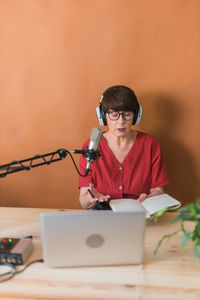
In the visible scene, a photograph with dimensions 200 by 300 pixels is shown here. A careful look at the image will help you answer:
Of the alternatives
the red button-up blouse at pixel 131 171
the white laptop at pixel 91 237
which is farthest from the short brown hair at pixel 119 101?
the white laptop at pixel 91 237

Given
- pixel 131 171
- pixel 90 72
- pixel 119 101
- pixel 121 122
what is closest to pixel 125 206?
pixel 131 171

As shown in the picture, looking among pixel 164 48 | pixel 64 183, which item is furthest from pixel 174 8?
pixel 64 183

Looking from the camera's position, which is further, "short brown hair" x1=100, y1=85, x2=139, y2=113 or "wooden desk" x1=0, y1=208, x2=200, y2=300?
"short brown hair" x1=100, y1=85, x2=139, y2=113

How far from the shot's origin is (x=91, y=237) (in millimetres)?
1009

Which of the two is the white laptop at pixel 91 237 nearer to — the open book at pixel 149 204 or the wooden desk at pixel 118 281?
the wooden desk at pixel 118 281

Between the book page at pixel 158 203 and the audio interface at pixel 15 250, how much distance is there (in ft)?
1.99

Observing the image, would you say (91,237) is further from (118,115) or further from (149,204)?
(118,115)

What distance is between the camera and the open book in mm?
1384

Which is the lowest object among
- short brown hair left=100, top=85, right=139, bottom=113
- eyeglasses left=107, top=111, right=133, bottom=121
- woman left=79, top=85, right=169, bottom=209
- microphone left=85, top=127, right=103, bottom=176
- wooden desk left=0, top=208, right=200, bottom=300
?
wooden desk left=0, top=208, right=200, bottom=300

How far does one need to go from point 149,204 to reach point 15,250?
2.35ft

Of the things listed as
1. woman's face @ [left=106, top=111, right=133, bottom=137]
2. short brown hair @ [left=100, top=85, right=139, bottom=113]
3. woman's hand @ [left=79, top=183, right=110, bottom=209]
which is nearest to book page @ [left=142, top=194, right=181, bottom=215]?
woman's hand @ [left=79, top=183, right=110, bottom=209]

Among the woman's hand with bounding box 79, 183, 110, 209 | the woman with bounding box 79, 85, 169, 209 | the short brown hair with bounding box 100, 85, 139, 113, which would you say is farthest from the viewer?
the woman with bounding box 79, 85, 169, 209

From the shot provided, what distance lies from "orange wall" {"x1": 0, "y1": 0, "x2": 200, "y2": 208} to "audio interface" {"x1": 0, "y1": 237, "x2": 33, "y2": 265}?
1052 millimetres

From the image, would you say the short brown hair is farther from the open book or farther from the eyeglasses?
the open book
